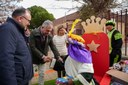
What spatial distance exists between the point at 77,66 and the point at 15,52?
58.9 inches

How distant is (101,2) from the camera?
1385 centimetres

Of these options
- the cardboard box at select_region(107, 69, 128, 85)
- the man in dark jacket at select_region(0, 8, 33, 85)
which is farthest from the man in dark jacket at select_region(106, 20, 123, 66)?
the man in dark jacket at select_region(0, 8, 33, 85)

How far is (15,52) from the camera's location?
11.5 ft

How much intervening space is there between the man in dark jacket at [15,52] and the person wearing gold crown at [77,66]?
3.23 feet

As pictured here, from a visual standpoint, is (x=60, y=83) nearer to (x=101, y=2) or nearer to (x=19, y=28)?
(x=19, y=28)

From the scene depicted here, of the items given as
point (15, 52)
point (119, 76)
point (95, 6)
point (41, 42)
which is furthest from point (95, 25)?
point (95, 6)

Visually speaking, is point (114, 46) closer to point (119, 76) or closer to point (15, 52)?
point (119, 76)

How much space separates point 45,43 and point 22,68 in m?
2.77

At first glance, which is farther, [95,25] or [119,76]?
[95,25]

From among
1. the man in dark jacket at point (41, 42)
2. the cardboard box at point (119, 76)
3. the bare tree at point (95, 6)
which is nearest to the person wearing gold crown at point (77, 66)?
the cardboard box at point (119, 76)

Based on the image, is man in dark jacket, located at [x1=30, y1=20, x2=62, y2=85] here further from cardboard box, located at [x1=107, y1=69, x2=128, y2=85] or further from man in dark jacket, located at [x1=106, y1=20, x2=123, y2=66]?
cardboard box, located at [x1=107, y1=69, x2=128, y2=85]

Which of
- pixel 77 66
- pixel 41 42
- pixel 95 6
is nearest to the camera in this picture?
pixel 77 66

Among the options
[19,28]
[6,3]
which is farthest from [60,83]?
[6,3]

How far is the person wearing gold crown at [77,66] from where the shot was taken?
Result: 4586 mm
